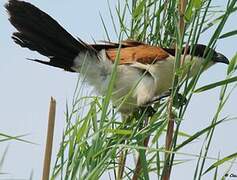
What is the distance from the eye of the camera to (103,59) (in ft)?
7.74

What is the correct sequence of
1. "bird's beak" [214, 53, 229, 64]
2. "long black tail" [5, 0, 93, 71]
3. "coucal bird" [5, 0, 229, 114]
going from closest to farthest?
"long black tail" [5, 0, 93, 71]
"coucal bird" [5, 0, 229, 114]
"bird's beak" [214, 53, 229, 64]

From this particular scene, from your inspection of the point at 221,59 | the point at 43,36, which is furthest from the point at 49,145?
the point at 221,59

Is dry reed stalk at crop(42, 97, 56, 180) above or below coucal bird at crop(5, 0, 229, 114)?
below

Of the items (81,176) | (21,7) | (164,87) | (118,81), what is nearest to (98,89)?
(118,81)

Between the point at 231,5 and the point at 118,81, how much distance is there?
3.38 ft

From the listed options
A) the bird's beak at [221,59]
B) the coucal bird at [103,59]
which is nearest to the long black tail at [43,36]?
the coucal bird at [103,59]

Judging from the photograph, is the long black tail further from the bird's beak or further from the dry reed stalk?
the dry reed stalk

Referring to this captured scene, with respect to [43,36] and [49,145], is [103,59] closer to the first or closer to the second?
[43,36]

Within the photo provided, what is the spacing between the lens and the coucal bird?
2164mm

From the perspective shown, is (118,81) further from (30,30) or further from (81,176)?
(81,176)

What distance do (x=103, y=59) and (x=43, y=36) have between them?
268 mm

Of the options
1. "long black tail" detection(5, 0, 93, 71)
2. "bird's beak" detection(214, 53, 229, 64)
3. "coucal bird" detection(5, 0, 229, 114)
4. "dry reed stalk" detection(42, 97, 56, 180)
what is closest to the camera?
"dry reed stalk" detection(42, 97, 56, 180)

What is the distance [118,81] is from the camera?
2.33 meters

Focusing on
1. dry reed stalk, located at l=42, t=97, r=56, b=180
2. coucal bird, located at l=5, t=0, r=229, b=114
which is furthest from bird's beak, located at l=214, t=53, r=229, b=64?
dry reed stalk, located at l=42, t=97, r=56, b=180
